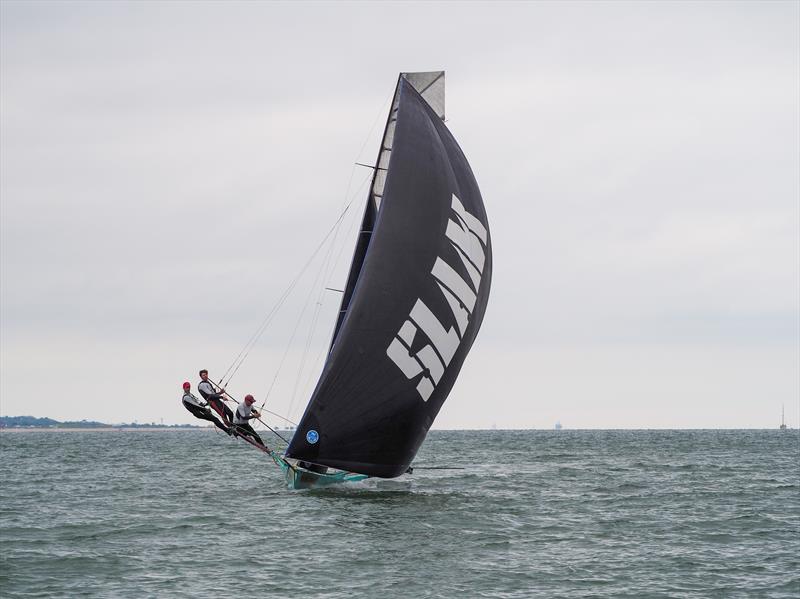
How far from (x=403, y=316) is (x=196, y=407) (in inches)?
236

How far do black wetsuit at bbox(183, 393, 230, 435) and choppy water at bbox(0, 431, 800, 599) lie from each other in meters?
2.29

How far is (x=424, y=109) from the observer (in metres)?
28.0

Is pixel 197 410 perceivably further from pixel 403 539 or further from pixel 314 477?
pixel 403 539

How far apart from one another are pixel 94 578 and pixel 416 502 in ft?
36.9

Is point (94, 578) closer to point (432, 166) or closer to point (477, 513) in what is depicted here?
point (477, 513)

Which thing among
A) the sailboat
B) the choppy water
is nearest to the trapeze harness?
the sailboat

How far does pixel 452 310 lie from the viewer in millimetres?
26969

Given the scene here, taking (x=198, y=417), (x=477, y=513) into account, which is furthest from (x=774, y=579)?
(x=198, y=417)

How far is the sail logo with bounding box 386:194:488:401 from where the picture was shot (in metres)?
26.2

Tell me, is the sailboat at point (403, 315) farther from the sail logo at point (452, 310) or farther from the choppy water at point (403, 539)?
the choppy water at point (403, 539)

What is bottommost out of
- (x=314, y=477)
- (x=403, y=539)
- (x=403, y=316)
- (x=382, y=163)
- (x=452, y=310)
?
(x=403, y=539)

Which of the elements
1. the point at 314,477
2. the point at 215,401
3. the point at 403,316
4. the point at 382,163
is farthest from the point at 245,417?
the point at 382,163

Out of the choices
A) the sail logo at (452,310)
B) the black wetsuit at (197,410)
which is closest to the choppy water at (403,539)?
the black wetsuit at (197,410)

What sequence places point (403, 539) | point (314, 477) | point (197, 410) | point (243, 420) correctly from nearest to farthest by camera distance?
point (403, 539) < point (197, 410) < point (243, 420) < point (314, 477)
